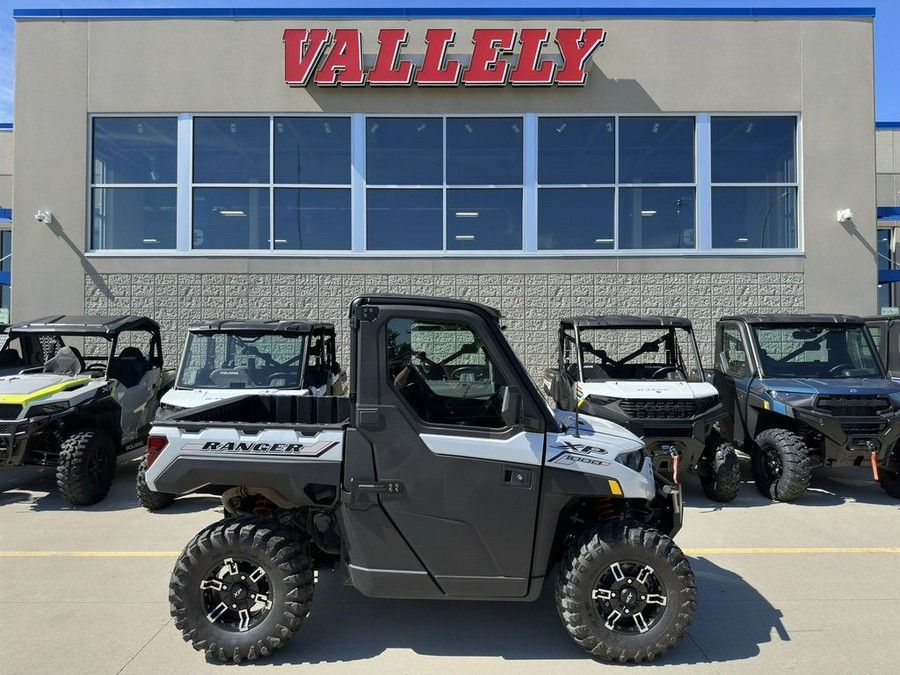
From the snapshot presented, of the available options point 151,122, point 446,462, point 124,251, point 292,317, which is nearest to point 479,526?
point 446,462

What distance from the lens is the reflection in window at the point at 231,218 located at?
40.6ft

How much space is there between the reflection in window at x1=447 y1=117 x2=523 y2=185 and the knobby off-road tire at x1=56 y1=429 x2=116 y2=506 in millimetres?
8051

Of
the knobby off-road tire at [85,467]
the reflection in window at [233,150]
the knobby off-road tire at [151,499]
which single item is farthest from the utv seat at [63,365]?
the reflection in window at [233,150]

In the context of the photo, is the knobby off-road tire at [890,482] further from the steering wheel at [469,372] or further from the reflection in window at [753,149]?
the reflection in window at [753,149]

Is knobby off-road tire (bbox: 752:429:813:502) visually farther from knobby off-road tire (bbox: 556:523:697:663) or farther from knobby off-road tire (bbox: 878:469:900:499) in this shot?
knobby off-road tire (bbox: 556:523:697:663)

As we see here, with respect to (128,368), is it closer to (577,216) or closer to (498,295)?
(498,295)

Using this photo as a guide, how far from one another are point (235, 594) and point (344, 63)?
36.0 feet

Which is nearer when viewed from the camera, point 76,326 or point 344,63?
point 76,326

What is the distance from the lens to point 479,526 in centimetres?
349

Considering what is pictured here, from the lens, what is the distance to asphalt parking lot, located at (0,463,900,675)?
3.58 meters

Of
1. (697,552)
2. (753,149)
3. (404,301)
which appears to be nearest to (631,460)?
(404,301)

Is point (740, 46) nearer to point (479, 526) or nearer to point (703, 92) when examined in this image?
point (703, 92)

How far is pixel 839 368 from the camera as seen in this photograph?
25.4ft

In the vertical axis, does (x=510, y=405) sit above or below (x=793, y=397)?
above
